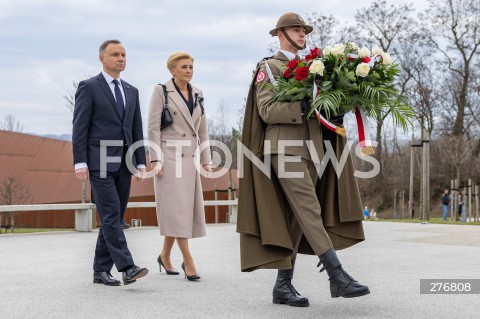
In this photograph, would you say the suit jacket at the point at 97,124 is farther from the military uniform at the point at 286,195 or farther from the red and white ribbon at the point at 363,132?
the red and white ribbon at the point at 363,132

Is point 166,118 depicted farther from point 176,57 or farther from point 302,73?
point 302,73

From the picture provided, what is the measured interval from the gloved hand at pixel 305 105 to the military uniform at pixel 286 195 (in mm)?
48

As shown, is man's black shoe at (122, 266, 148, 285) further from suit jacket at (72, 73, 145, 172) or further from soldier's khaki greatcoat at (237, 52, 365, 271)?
soldier's khaki greatcoat at (237, 52, 365, 271)

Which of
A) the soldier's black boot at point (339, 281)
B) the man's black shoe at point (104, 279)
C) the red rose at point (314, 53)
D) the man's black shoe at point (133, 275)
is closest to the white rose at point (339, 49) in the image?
the red rose at point (314, 53)

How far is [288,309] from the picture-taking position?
180 inches

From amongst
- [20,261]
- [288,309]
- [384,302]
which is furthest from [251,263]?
[20,261]

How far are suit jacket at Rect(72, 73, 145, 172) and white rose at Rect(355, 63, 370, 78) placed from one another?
2225 millimetres

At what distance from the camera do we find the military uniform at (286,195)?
456cm

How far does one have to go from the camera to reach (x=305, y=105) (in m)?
Answer: 4.57

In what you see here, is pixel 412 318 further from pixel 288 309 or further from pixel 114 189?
pixel 114 189

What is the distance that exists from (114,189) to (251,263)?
1.53m

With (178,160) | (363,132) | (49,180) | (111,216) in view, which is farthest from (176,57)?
(49,180)

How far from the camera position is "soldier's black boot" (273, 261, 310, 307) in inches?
184

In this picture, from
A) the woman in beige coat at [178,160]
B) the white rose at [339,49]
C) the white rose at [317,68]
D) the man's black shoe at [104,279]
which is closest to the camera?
the white rose at [317,68]
